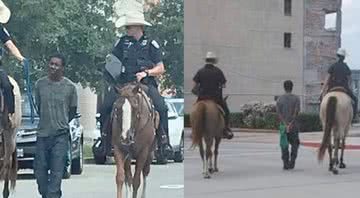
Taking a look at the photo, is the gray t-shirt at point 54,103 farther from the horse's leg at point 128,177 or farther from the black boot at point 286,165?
the black boot at point 286,165

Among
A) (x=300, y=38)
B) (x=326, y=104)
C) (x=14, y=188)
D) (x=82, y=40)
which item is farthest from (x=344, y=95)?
(x=14, y=188)

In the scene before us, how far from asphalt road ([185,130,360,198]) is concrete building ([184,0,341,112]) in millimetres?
223

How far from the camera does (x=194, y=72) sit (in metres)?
2.11

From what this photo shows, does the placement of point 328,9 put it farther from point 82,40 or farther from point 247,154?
point 82,40

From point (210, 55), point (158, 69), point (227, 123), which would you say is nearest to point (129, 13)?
point (158, 69)

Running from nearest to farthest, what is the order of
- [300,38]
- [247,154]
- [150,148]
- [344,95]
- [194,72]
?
[300,38] < [194,72] < [247,154] < [344,95] < [150,148]

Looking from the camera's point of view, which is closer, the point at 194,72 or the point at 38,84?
the point at 194,72

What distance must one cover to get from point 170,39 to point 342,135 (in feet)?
2.64

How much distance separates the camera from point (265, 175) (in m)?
2.45

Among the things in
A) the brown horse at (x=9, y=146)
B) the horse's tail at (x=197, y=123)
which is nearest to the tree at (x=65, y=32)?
the brown horse at (x=9, y=146)

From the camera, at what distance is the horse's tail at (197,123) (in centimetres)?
222

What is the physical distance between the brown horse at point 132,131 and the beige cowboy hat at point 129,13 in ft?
0.89

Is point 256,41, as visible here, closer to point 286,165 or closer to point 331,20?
point 331,20

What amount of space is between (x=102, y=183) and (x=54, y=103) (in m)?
0.43
